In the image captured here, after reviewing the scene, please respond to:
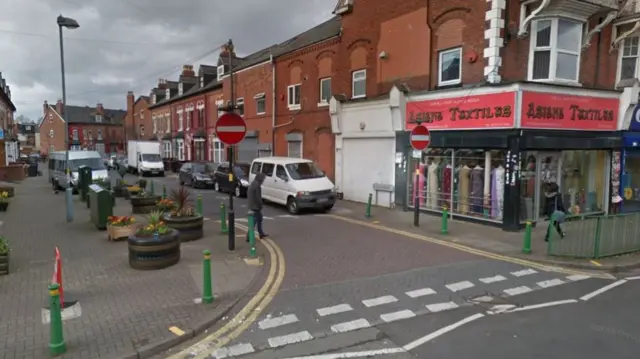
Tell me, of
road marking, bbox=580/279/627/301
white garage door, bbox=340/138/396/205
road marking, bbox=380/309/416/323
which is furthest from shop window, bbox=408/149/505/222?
road marking, bbox=380/309/416/323

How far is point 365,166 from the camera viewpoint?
1655 cm

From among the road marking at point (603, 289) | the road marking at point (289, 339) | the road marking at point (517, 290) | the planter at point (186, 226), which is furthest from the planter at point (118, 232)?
the road marking at point (603, 289)

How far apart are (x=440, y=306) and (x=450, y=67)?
9435 millimetres

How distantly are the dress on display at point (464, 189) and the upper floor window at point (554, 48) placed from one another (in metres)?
3.30

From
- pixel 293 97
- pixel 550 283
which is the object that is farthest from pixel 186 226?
pixel 293 97

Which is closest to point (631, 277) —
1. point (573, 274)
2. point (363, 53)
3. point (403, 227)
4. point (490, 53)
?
point (573, 274)

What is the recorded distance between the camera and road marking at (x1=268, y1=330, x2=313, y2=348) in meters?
4.75

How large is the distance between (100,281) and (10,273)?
1.76 m

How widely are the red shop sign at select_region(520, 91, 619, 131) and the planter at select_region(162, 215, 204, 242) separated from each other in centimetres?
902

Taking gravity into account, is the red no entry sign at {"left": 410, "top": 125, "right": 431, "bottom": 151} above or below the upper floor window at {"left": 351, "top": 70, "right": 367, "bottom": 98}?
below

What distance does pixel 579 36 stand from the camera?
12.1 meters

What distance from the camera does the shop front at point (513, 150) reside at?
11.3 meters

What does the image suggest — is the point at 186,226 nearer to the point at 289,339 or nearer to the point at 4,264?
the point at 4,264

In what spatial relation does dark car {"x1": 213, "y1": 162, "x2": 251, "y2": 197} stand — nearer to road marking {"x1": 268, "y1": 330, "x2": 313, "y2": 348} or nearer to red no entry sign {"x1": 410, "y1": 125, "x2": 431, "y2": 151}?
red no entry sign {"x1": 410, "y1": 125, "x2": 431, "y2": 151}
